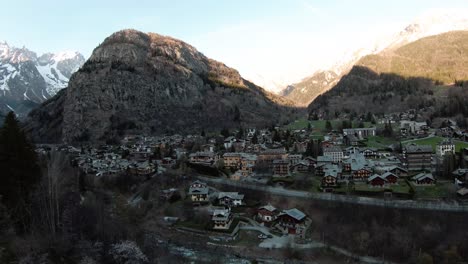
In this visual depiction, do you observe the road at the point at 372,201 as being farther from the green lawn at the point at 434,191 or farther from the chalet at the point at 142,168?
the chalet at the point at 142,168

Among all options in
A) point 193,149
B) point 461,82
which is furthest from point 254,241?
point 461,82

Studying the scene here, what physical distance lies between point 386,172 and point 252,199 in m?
17.6

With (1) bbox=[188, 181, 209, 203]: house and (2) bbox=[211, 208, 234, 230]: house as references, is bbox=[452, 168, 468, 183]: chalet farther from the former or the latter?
(1) bbox=[188, 181, 209, 203]: house

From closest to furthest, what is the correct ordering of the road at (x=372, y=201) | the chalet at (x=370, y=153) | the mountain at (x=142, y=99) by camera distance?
1. the road at (x=372, y=201)
2. the chalet at (x=370, y=153)
3. the mountain at (x=142, y=99)

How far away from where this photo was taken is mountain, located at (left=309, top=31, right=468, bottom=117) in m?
124

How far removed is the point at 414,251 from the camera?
33.7m

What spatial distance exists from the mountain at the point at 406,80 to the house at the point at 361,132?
24796 mm

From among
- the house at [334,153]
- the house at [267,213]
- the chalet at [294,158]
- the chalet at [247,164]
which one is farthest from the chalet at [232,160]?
the house at [267,213]

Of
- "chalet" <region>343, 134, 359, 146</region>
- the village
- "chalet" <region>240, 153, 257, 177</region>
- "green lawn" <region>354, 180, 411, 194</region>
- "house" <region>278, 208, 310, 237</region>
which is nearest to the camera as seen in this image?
"house" <region>278, 208, 310, 237</region>

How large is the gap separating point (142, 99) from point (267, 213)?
285ft

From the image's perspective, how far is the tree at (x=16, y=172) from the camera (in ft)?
81.2

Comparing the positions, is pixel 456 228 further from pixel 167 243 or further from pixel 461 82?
pixel 461 82

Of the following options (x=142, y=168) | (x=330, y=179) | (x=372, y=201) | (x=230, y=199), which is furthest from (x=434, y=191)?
(x=142, y=168)

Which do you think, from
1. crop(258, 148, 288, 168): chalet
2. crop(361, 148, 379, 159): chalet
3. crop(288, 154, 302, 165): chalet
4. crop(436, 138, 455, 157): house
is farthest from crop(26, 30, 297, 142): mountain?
crop(436, 138, 455, 157): house
